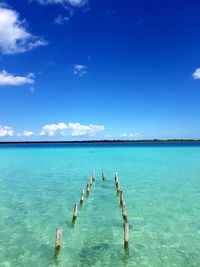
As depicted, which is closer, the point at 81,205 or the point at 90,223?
the point at 90,223

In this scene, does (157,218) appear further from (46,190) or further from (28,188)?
(28,188)

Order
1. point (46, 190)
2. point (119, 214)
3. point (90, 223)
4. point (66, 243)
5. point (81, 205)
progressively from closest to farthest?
point (66, 243) → point (90, 223) → point (119, 214) → point (81, 205) → point (46, 190)

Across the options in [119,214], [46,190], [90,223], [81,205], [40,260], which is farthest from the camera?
[46,190]

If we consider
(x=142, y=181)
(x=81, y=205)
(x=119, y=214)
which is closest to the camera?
(x=119, y=214)

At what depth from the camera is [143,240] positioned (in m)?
15.0

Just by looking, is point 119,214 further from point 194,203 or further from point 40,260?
point 40,260

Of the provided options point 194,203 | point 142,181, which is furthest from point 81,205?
point 142,181

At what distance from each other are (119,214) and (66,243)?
5869mm

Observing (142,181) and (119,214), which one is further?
(142,181)

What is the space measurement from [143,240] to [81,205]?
790 centimetres

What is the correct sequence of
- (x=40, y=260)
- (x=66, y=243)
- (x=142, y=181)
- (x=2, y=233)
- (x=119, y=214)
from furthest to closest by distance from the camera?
(x=142, y=181) < (x=119, y=214) < (x=2, y=233) < (x=66, y=243) < (x=40, y=260)

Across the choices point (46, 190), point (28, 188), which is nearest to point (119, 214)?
point (46, 190)

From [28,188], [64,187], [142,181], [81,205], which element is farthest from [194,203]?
Result: [28,188]

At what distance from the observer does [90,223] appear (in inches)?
703
